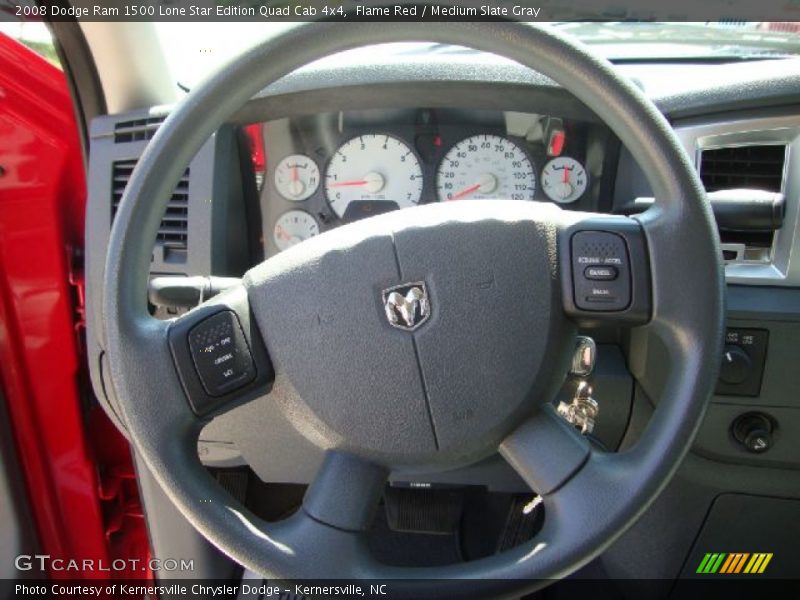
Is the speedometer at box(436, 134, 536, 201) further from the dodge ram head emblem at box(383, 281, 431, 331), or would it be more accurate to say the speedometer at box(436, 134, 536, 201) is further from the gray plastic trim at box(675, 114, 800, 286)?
the dodge ram head emblem at box(383, 281, 431, 331)

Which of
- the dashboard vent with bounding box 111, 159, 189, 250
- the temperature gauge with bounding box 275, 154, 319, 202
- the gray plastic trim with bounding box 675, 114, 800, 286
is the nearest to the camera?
the gray plastic trim with bounding box 675, 114, 800, 286

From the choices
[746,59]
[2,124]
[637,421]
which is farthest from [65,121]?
[746,59]

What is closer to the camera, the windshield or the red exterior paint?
the red exterior paint

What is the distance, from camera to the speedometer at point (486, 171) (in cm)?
163

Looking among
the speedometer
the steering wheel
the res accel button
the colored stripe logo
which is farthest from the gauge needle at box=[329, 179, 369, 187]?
the colored stripe logo

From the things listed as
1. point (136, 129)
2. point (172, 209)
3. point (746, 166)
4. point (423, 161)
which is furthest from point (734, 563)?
point (136, 129)

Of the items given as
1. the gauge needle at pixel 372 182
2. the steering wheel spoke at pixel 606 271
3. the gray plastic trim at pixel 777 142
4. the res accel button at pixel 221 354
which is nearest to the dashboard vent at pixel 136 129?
the gauge needle at pixel 372 182

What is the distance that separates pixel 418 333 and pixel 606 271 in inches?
10.4

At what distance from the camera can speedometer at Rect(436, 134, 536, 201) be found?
5.35 feet

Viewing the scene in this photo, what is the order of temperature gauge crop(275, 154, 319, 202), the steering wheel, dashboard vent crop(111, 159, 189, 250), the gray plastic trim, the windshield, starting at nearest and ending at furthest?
the steering wheel
the gray plastic trim
dashboard vent crop(111, 159, 189, 250)
temperature gauge crop(275, 154, 319, 202)
the windshield

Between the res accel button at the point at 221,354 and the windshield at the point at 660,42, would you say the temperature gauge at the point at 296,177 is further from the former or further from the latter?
the res accel button at the point at 221,354

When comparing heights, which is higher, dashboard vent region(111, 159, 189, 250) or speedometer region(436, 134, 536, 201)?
speedometer region(436, 134, 536, 201)

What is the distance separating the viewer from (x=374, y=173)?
165cm

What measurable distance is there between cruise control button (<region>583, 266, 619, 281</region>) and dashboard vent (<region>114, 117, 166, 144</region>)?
984 millimetres
